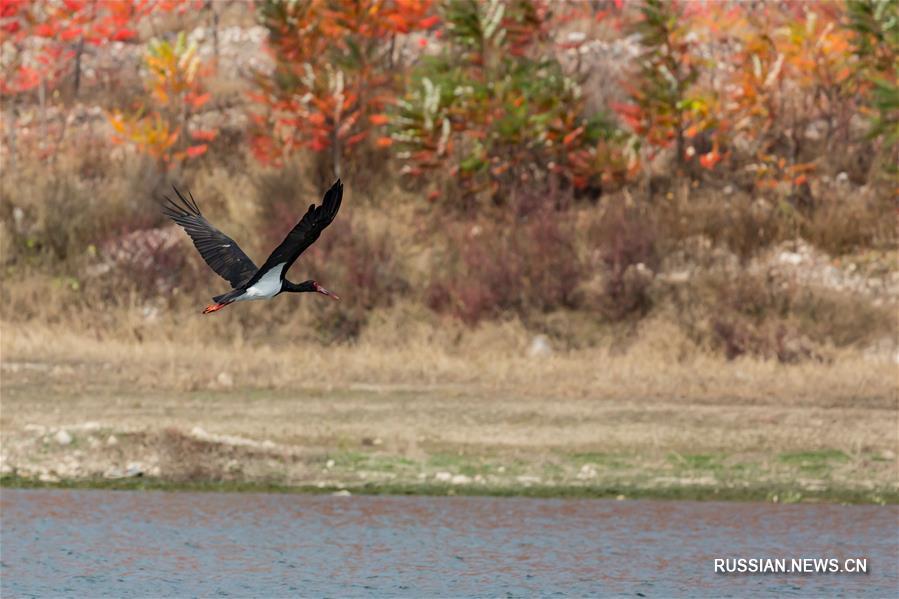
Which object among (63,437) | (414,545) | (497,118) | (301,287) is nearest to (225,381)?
(63,437)

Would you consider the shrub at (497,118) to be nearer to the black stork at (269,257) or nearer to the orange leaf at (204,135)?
the orange leaf at (204,135)

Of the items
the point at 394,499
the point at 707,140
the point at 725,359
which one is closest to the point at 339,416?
the point at 394,499

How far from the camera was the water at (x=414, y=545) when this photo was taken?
10062mm

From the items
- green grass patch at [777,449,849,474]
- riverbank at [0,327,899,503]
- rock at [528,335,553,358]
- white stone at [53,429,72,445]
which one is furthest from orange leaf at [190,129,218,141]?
green grass patch at [777,449,849,474]

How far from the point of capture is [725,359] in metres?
20.3

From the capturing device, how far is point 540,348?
71.1ft

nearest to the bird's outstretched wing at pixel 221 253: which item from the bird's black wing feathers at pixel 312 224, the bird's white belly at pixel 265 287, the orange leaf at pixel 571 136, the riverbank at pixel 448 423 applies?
the bird's white belly at pixel 265 287

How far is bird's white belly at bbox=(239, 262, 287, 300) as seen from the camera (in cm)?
988

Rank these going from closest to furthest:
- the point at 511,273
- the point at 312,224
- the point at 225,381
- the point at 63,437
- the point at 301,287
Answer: the point at 312,224
the point at 301,287
the point at 63,437
the point at 225,381
the point at 511,273

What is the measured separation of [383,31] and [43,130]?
683 cm

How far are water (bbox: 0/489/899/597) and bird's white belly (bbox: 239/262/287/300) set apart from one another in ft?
6.07

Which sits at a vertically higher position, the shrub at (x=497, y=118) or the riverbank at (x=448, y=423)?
the shrub at (x=497, y=118)

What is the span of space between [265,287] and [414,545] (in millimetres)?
2534

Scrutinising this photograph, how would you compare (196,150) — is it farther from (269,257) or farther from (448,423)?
(269,257)
